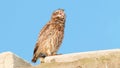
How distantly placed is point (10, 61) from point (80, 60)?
1.39m

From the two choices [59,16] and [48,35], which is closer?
[48,35]

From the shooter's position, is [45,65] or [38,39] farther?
[38,39]

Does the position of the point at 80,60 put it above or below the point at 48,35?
above

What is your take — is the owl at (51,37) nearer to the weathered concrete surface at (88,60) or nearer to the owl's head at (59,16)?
the owl's head at (59,16)

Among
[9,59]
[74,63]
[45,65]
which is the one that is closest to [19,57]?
[9,59]

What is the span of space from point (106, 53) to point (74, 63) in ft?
1.92

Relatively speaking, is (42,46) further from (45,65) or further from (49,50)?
(45,65)

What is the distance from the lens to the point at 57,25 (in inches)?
473

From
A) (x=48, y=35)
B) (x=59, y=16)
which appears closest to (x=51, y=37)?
(x=48, y=35)

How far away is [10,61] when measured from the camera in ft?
26.6

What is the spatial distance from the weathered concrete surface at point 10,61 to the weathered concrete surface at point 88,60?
52cm

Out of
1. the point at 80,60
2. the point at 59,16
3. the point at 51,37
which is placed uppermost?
the point at 59,16

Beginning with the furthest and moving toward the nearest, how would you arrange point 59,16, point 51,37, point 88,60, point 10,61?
point 59,16 < point 51,37 < point 10,61 < point 88,60

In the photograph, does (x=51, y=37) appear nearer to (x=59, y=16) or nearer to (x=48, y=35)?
(x=48, y=35)
